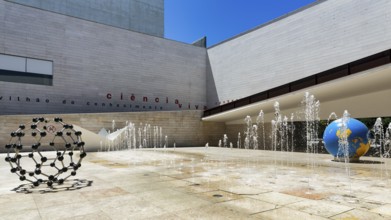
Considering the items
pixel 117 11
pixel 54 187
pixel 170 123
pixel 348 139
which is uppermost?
pixel 117 11

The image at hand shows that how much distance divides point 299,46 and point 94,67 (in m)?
23.1

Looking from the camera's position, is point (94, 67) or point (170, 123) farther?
point (94, 67)

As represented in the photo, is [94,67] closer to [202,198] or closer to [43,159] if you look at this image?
[43,159]

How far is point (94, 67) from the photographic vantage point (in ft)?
105

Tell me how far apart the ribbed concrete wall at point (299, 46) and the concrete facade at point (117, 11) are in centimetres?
1266

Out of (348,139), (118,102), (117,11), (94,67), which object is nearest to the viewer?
(348,139)

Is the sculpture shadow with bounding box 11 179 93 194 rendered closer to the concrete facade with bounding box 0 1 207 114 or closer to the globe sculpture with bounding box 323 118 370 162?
the globe sculpture with bounding box 323 118 370 162

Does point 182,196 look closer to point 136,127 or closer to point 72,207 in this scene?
point 72,207

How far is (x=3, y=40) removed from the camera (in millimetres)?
26766

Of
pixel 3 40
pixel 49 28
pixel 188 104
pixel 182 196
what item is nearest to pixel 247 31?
pixel 188 104

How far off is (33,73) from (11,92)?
280cm

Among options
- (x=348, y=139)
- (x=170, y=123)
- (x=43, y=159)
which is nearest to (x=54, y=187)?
(x=43, y=159)

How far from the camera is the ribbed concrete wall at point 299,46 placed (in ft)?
82.9

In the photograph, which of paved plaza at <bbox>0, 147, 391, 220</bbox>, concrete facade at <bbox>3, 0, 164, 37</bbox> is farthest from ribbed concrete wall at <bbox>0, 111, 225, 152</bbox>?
concrete facade at <bbox>3, 0, 164, 37</bbox>
